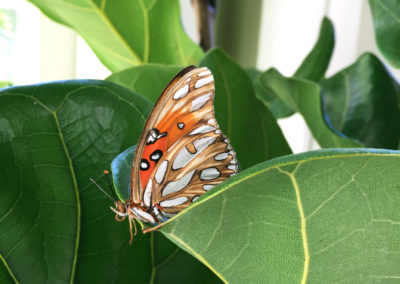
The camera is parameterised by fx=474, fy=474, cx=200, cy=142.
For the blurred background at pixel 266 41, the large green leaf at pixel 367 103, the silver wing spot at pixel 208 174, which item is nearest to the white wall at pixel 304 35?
the blurred background at pixel 266 41

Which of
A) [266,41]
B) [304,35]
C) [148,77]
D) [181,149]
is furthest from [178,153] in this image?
[266,41]

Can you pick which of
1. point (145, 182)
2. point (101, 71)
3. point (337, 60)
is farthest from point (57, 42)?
point (145, 182)

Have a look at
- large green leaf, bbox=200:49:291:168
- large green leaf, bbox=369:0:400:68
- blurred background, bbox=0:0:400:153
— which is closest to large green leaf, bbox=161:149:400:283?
large green leaf, bbox=200:49:291:168

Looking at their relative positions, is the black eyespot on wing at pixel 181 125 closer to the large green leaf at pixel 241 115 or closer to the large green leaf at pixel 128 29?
the large green leaf at pixel 241 115

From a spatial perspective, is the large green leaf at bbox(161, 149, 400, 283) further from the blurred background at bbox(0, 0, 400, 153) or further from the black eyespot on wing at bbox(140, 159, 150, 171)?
the blurred background at bbox(0, 0, 400, 153)

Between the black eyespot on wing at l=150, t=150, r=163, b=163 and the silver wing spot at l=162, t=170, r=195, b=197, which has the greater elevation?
the black eyespot on wing at l=150, t=150, r=163, b=163

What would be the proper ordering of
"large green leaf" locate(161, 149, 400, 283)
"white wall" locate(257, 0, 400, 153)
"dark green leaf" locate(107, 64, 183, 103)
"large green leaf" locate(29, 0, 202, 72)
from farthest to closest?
1. "white wall" locate(257, 0, 400, 153)
2. "large green leaf" locate(29, 0, 202, 72)
3. "dark green leaf" locate(107, 64, 183, 103)
4. "large green leaf" locate(161, 149, 400, 283)
